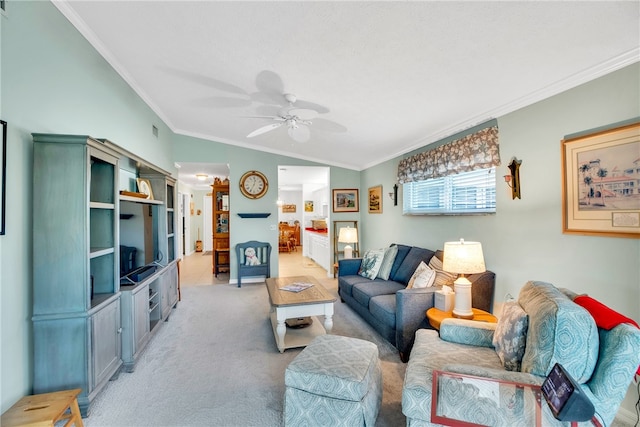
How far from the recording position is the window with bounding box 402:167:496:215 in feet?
9.46

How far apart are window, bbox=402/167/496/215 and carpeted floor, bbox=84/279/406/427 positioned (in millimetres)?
1731

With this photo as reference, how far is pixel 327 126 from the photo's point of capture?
3805mm

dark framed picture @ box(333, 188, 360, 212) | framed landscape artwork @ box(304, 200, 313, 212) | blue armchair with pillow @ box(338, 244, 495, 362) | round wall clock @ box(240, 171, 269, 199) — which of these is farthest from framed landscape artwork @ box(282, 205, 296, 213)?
blue armchair with pillow @ box(338, 244, 495, 362)

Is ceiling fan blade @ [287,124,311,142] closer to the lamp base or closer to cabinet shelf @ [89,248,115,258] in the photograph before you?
cabinet shelf @ [89,248,115,258]

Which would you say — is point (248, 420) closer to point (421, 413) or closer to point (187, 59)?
point (421, 413)

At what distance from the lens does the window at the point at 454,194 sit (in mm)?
2882

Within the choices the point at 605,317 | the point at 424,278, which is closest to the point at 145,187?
the point at 424,278

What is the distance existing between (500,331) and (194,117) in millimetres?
4571

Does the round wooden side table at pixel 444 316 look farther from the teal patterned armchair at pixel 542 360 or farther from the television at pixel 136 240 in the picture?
the television at pixel 136 240

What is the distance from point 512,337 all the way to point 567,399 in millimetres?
799

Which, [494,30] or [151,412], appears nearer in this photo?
[494,30]

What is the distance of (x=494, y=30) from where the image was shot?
5.45 feet

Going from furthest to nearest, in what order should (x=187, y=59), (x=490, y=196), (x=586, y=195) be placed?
(x=490, y=196) → (x=187, y=59) → (x=586, y=195)

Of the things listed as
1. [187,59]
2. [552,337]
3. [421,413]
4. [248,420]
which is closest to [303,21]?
[187,59]
